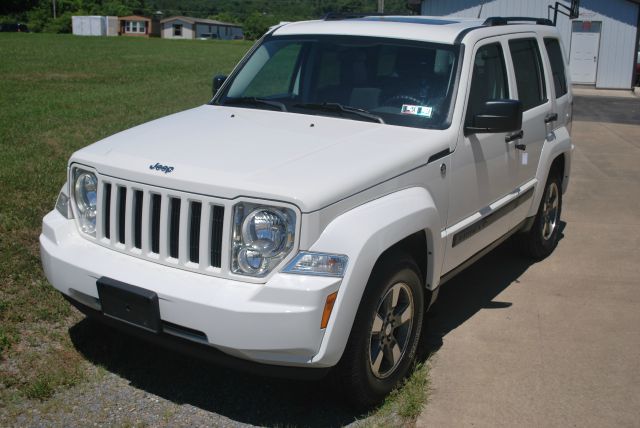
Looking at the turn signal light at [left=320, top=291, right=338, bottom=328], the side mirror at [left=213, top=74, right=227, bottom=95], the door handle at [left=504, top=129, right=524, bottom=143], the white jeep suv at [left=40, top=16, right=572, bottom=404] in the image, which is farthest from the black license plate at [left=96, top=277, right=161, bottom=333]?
the door handle at [left=504, top=129, right=524, bottom=143]

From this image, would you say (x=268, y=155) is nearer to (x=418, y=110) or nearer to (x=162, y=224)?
(x=162, y=224)

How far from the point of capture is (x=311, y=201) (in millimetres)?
3594

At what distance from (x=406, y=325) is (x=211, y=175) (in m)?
1.39

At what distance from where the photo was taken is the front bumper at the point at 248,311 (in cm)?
349

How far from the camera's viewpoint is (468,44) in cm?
517

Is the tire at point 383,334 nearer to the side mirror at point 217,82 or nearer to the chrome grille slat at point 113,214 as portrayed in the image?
the chrome grille slat at point 113,214

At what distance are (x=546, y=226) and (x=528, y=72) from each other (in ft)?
4.81

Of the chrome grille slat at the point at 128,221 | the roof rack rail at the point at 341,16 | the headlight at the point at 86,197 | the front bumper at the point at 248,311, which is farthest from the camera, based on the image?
the roof rack rail at the point at 341,16

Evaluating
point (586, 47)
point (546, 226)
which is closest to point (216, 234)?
point (546, 226)

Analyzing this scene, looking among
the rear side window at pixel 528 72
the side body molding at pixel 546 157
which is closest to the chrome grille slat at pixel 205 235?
the rear side window at pixel 528 72

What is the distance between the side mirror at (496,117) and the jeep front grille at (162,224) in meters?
1.92

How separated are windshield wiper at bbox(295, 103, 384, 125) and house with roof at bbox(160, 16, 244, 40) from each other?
421ft

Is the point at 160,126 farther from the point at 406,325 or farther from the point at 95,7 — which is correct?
the point at 95,7

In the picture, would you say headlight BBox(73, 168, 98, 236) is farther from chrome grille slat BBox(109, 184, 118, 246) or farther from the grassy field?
the grassy field
